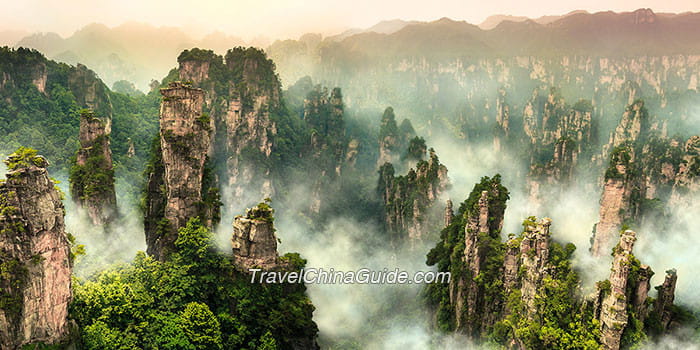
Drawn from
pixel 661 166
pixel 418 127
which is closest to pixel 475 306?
pixel 661 166

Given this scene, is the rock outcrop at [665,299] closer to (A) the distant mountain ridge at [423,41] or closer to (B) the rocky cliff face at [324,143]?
(B) the rocky cliff face at [324,143]

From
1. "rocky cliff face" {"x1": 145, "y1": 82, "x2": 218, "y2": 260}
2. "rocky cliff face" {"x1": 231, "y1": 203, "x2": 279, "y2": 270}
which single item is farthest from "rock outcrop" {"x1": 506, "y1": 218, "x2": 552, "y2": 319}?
"rocky cliff face" {"x1": 145, "y1": 82, "x2": 218, "y2": 260}

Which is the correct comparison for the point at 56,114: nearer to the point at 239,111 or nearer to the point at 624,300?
the point at 239,111

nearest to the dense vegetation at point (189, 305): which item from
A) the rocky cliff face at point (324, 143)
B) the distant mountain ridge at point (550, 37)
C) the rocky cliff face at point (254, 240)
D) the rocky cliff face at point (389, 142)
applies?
the rocky cliff face at point (254, 240)

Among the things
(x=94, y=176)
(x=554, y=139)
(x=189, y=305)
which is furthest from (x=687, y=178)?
(x=94, y=176)

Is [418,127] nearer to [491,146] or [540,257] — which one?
[491,146]

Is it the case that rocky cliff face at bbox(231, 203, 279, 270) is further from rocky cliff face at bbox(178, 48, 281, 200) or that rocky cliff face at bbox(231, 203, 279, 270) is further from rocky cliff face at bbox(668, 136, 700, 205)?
rocky cliff face at bbox(668, 136, 700, 205)
